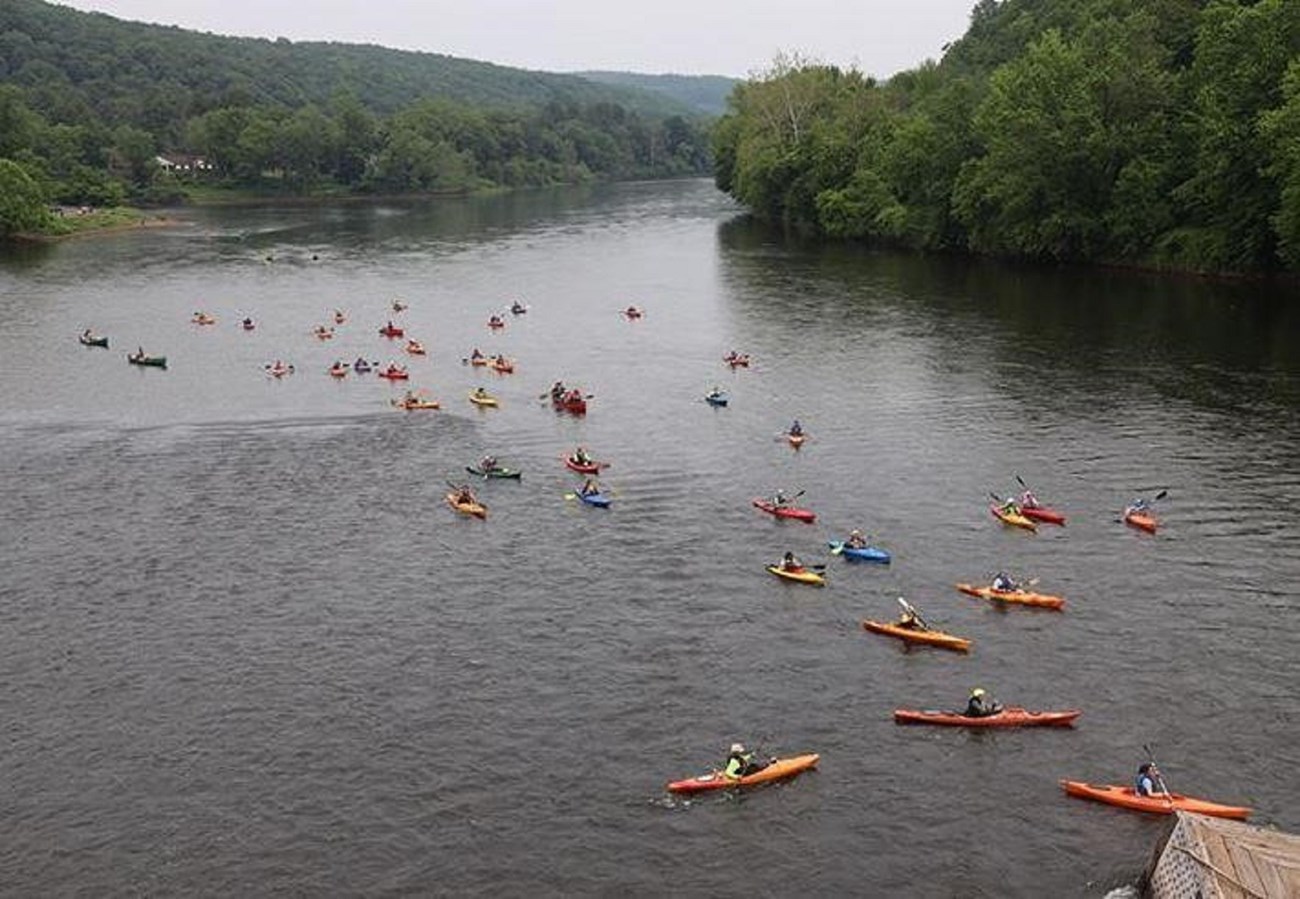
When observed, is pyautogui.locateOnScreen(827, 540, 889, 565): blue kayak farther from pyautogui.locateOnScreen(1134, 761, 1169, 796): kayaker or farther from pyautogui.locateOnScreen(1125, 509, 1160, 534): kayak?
pyautogui.locateOnScreen(1134, 761, 1169, 796): kayaker

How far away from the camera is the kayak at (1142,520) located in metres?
53.6

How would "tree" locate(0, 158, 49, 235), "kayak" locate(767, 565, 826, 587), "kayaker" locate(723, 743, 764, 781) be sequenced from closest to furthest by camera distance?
"kayaker" locate(723, 743, 764, 781) < "kayak" locate(767, 565, 826, 587) < "tree" locate(0, 158, 49, 235)

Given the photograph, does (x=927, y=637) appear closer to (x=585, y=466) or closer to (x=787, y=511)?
(x=787, y=511)

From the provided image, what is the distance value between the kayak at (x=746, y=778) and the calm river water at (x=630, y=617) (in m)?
0.65

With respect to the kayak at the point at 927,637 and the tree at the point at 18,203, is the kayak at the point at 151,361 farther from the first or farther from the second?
the tree at the point at 18,203

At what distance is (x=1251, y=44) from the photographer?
10475cm

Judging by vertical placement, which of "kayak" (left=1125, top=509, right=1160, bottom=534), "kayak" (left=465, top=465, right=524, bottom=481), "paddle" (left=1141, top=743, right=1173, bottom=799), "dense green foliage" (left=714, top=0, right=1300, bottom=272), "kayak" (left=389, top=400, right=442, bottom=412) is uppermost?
"dense green foliage" (left=714, top=0, right=1300, bottom=272)

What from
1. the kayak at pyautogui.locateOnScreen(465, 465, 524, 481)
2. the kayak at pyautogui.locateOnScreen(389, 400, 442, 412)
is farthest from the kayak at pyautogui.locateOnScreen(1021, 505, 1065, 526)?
the kayak at pyautogui.locateOnScreen(389, 400, 442, 412)

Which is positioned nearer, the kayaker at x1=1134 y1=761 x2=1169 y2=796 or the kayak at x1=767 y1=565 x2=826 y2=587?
the kayaker at x1=1134 y1=761 x2=1169 y2=796

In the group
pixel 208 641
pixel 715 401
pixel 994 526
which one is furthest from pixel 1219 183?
pixel 208 641

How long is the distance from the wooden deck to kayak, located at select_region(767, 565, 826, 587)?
20.9 metres

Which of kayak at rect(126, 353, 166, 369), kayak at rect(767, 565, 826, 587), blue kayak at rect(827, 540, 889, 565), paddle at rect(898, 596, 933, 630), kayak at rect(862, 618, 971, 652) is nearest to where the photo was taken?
kayak at rect(862, 618, 971, 652)

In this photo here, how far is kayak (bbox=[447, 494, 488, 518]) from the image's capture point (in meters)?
58.0

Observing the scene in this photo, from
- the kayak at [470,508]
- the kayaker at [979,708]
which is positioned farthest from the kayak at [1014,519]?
the kayak at [470,508]
